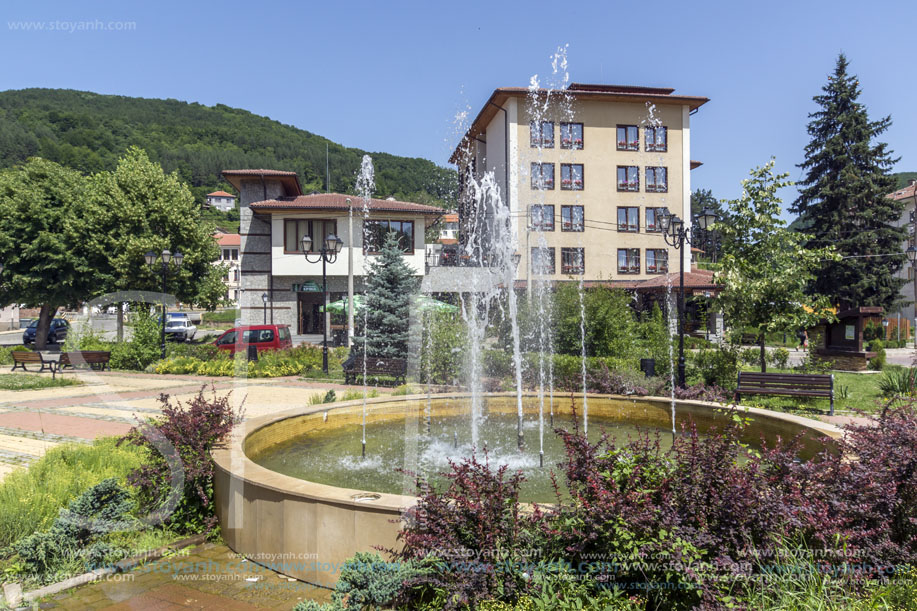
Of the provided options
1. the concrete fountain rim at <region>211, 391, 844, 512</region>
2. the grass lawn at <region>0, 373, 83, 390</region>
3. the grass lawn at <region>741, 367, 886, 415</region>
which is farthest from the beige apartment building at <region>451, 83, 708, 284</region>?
the concrete fountain rim at <region>211, 391, 844, 512</region>

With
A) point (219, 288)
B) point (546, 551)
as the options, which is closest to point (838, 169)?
point (219, 288)

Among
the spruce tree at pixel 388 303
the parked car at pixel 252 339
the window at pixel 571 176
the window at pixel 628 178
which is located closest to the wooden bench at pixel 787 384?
the spruce tree at pixel 388 303

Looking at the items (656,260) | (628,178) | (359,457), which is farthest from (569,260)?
(359,457)

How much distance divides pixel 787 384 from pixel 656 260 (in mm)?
29466

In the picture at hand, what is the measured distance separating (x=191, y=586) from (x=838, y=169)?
1625 inches

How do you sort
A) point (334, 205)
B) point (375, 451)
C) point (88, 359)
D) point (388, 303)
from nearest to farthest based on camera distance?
1. point (375, 451)
2. point (88, 359)
3. point (388, 303)
4. point (334, 205)

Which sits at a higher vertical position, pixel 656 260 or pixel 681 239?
pixel 656 260

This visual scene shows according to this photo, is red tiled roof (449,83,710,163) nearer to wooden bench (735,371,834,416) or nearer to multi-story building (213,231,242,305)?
wooden bench (735,371,834,416)

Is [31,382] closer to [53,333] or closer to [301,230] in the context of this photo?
[301,230]

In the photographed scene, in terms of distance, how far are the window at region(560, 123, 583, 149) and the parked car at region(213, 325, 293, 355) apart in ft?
80.9

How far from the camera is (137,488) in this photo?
17.7 ft

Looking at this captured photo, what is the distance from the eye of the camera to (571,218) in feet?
124

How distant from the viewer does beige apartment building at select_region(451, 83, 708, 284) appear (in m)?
37.5

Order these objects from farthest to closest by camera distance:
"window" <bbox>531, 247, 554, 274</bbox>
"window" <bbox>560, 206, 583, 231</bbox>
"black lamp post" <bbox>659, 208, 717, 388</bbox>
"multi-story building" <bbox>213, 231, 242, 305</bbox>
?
"multi-story building" <bbox>213, 231, 242, 305</bbox> < "window" <bbox>560, 206, 583, 231</bbox> < "window" <bbox>531, 247, 554, 274</bbox> < "black lamp post" <bbox>659, 208, 717, 388</bbox>
